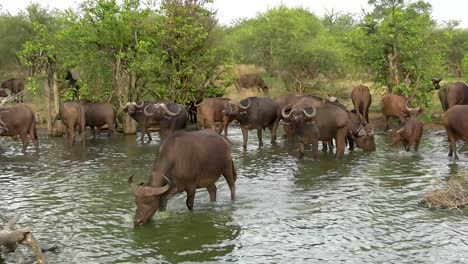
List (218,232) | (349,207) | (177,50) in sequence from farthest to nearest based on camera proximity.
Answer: (177,50) → (349,207) → (218,232)

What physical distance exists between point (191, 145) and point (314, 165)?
6.48 m

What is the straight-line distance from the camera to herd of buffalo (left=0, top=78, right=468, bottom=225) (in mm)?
10344

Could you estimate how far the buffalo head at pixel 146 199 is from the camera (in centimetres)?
981

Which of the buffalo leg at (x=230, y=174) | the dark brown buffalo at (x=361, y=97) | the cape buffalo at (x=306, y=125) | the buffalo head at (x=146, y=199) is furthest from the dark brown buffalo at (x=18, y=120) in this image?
the dark brown buffalo at (x=361, y=97)

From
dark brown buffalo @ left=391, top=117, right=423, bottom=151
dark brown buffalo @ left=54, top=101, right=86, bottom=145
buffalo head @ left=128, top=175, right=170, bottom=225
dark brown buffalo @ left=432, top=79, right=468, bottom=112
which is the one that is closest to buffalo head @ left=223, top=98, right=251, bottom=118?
dark brown buffalo @ left=391, top=117, right=423, bottom=151

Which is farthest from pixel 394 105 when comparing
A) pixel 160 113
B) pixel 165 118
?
pixel 160 113

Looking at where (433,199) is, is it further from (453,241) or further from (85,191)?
(85,191)

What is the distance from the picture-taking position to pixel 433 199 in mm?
11219

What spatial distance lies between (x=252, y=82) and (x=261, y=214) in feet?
95.6

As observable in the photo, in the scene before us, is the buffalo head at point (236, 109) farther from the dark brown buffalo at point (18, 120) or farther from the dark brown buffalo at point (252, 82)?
the dark brown buffalo at point (252, 82)

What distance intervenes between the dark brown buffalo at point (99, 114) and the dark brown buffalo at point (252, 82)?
17086 mm

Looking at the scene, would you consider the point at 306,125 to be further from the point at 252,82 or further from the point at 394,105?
the point at 252,82

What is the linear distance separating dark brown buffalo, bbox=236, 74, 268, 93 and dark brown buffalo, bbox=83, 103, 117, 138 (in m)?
17.1

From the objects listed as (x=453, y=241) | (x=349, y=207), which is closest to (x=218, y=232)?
(x=349, y=207)
